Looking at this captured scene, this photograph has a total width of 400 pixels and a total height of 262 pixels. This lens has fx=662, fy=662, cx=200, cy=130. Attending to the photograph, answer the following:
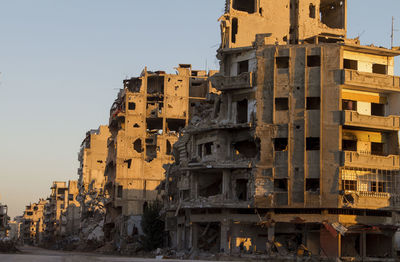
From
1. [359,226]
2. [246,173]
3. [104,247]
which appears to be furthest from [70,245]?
[359,226]

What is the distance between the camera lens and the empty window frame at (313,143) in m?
55.3

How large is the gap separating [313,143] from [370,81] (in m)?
7.20

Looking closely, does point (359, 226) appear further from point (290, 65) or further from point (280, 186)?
point (290, 65)

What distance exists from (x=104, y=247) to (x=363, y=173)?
40.6 metres

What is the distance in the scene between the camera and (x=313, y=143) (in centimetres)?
5566

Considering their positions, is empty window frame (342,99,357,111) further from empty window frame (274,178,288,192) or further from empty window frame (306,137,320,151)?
empty window frame (274,178,288,192)

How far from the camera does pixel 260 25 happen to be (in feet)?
217

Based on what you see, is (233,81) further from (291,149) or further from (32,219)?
(32,219)

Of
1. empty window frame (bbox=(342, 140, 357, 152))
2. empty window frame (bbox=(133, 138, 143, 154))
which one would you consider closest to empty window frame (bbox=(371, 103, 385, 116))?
empty window frame (bbox=(342, 140, 357, 152))

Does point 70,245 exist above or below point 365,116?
below

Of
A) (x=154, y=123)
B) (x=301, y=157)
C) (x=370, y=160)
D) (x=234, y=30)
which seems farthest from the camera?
(x=154, y=123)

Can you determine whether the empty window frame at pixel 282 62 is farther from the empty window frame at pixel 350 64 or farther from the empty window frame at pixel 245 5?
the empty window frame at pixel 245 5

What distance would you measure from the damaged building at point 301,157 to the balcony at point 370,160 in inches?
3.3

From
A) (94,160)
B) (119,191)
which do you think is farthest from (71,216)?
(119,191)
